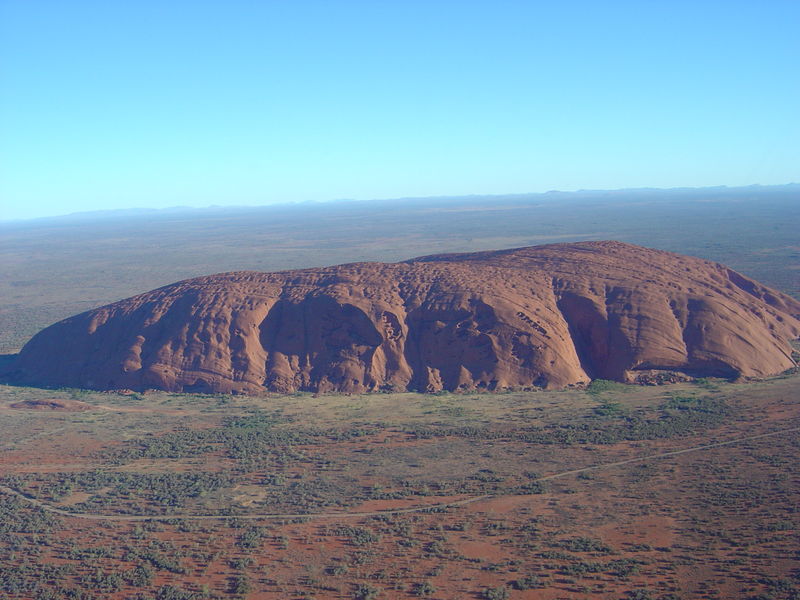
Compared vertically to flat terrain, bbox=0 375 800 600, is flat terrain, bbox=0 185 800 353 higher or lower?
higher

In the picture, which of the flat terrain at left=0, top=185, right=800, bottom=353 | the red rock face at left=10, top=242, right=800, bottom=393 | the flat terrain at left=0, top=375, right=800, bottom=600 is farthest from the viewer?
the flat terrain at left=0, top=185, right=800, bottom=353

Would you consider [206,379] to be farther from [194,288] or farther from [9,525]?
[9,525]

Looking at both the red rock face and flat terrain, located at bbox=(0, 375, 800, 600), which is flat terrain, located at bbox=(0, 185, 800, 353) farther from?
flat terrain, located at bbox=(0, 375, 800, 600)

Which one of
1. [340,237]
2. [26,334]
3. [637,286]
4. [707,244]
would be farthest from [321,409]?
[340,237]

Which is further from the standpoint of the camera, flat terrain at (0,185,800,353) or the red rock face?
flat terrain at (0,185,800,353)

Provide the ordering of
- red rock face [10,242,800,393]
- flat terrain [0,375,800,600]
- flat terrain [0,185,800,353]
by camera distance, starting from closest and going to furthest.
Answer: flat terrain [0,375,800,600] < red rock face [10,242,800,393] < flat terrain [0,185,800,353]

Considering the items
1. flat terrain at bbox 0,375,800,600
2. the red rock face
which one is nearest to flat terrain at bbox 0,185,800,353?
the red rock face

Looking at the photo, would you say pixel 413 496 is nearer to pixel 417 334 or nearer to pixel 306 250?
pixel 417 334
